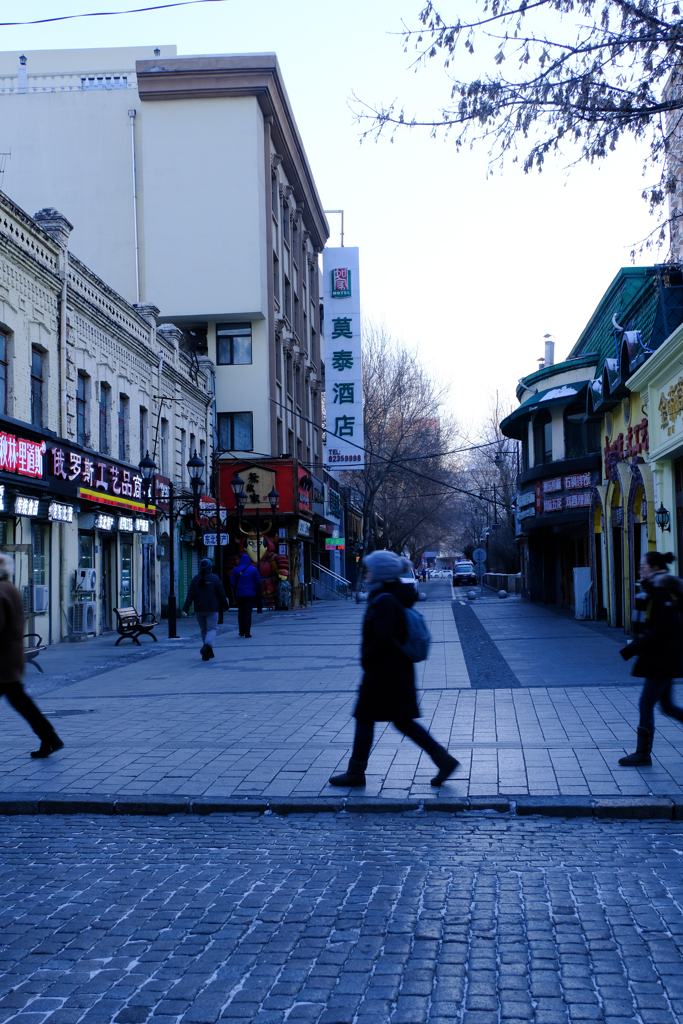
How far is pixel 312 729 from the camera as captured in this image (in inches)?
368

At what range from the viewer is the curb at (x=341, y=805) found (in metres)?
6.25

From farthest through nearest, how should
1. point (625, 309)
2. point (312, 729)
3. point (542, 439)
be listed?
point (542, 439)
point (625, 309)
point (312, 729)

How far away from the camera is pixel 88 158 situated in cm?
3628

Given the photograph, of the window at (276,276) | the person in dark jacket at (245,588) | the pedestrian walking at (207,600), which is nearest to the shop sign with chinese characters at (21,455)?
the pedestrian walking at (207,600)

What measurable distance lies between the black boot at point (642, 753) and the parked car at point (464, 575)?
59730mm

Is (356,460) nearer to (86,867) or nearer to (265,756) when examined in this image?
(265,756)

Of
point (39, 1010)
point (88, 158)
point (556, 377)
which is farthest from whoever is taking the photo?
point (88, 158)

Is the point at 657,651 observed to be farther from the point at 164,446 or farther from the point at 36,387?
the point at 164,446

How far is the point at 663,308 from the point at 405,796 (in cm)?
1311

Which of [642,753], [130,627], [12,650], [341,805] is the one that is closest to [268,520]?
[130,627]

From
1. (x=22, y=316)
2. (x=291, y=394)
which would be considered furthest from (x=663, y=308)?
(x=291, y=394)

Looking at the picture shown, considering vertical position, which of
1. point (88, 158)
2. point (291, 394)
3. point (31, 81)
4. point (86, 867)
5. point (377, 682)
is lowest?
point (86, 867)

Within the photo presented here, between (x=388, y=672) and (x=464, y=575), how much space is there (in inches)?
2393

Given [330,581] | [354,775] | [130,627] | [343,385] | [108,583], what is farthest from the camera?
[330,581]
